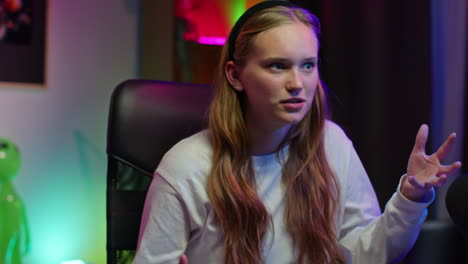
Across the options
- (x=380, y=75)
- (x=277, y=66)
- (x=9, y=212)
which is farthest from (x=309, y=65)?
(x=9, y=212)

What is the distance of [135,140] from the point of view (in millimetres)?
1200

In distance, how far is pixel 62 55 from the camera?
2.36 m

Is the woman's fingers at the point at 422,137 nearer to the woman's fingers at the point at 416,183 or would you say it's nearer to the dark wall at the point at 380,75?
the woman's fingers at the point at 416,183

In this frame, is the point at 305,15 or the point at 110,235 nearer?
the point at 305,15

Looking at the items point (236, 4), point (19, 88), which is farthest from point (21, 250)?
point (236, 4)

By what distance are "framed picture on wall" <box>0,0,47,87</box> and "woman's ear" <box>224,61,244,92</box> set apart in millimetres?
1502

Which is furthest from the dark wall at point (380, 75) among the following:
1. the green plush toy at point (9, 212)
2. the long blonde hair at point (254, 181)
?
the green plush toy at point (9, 212)

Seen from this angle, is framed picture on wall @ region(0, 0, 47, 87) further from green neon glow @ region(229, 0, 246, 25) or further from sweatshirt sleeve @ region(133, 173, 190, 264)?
sweatshirt sleeve @ region(133, 173, 190, 264)

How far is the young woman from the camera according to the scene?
3.18ft

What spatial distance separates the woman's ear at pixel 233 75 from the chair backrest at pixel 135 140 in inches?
7.0

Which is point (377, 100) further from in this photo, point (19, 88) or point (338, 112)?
point (19, 88)

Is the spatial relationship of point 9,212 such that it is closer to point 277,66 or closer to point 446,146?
point 277,66

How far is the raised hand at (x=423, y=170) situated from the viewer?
91 centimetres

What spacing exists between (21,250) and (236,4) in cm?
135
